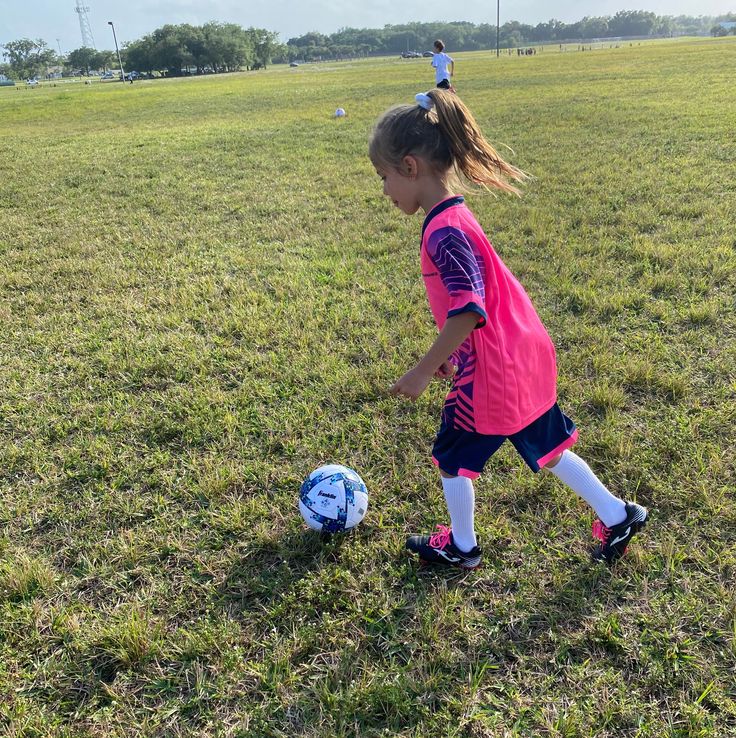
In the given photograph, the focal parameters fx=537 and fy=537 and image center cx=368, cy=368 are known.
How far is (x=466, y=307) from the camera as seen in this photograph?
1.64m

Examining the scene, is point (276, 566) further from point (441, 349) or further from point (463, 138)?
point (463, 138)

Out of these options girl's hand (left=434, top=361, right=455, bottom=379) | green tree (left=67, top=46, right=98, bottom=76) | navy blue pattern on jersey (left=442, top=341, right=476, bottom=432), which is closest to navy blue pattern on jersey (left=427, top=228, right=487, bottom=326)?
navy blue pattern on jersey (left=442, top=341, right=476, bottom=432)

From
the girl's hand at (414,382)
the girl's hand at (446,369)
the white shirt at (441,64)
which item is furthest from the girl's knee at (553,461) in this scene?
the white shirt at (441,64)

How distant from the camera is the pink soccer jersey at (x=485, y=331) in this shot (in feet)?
5.54

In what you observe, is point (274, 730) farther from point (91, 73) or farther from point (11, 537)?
point (91, 73)

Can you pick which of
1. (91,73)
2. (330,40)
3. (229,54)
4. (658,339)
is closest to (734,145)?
(658,339)

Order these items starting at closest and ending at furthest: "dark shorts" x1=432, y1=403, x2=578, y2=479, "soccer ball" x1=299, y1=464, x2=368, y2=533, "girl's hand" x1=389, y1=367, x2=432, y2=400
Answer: "girl's hand" x1=389, y1=367, x2=432, y2=400 → "dark shorts" x1=432, y1=403, x2=578, y2=479 → "soccer ball" x1=299, y1=464, x2=368, y2=533

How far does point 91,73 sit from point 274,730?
490 feet

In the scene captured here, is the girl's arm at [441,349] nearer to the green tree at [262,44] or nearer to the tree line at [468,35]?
the green tree at [262,44]

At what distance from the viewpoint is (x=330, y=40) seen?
142 metres

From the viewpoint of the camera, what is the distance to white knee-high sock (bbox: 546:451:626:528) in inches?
82.5

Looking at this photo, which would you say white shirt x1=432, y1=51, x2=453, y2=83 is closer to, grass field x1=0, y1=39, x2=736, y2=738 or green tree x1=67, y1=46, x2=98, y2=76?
grass field x1=0, y1=39, x2=736, y2=738

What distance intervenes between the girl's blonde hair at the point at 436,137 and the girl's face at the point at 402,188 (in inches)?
1.2

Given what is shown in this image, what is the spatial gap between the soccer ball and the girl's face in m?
1.22
